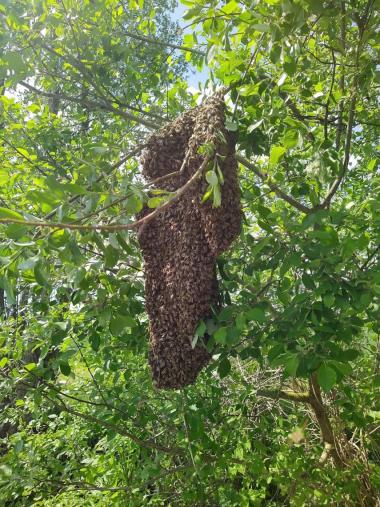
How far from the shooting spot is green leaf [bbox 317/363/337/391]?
137 centimetres

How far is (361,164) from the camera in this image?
327 cm

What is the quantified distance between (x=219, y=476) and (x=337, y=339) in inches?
66.3

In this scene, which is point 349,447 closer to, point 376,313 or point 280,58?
point 376,313

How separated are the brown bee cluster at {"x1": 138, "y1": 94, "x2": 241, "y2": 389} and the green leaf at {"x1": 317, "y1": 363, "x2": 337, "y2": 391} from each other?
0.41 meters

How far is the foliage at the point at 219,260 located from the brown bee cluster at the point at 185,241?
0.13 m

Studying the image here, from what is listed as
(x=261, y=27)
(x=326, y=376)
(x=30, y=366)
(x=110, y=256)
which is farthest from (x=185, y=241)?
(x=30, y=366)

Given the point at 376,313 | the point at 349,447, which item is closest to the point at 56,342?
the point at 376,313

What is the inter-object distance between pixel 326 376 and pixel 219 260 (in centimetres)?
63

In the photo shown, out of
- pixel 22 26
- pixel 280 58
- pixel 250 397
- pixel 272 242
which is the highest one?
pixel 22 26

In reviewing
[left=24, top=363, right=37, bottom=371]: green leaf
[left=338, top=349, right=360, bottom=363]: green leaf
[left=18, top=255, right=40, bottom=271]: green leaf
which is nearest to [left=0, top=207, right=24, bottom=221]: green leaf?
[left=18, top=255, right=40, bottom=271]: green leaf

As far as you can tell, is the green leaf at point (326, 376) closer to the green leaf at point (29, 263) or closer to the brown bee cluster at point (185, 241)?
the brown bee cluster at point (185, 241)

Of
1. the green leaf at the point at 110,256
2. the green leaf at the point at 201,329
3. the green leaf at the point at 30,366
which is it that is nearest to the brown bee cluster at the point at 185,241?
the green leaf at the point at 201,329

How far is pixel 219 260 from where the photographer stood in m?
1.78

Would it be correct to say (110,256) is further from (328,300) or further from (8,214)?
(328,300)
